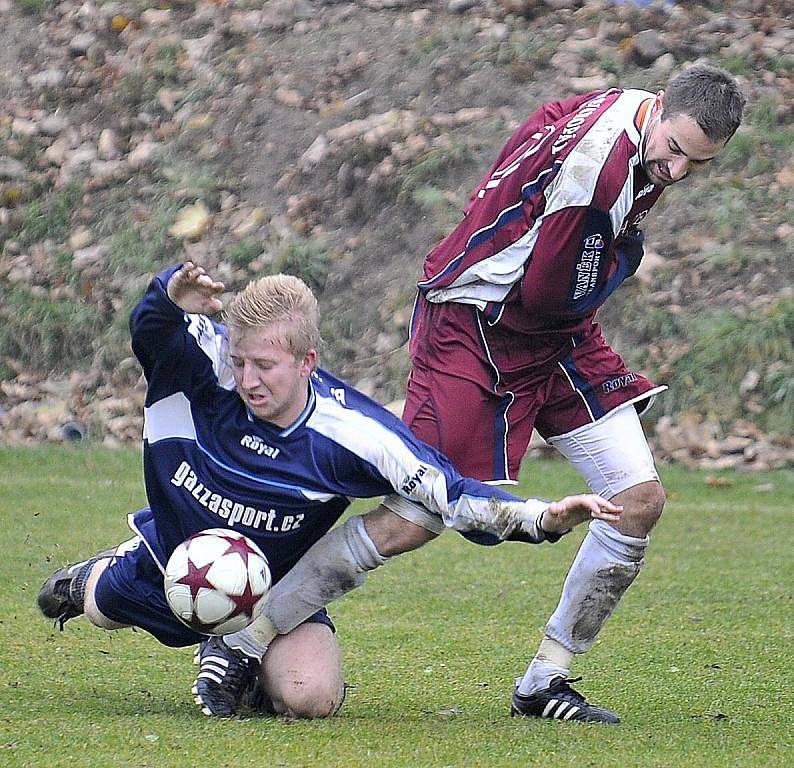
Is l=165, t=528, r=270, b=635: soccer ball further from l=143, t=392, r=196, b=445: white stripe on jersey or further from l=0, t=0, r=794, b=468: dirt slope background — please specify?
l=0, t=0, r=794, b=468: dirt slope background

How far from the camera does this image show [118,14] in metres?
15.1

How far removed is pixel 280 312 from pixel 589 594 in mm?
1293

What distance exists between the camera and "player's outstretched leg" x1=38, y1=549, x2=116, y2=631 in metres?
4.89

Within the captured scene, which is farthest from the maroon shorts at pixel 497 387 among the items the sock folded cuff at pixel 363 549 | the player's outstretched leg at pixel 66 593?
the player's outstretched leg at pixel 66 593

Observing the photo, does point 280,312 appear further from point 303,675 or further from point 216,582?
point 303,675

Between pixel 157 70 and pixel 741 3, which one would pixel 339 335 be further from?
pixel 741 3

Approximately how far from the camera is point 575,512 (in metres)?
3.90

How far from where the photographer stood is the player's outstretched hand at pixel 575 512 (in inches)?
151

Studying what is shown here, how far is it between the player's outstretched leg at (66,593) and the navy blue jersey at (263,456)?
0.61 m

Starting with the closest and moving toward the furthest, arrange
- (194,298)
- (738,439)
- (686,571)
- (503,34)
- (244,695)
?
1. (194,298)
2. (244,695)
3. (686,571)
4. (738,439)
5. (503,34)

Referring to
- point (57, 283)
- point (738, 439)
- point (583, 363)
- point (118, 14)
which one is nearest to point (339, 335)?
point (57, 283)

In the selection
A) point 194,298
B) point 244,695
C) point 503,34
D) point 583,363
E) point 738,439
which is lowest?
point 738,439

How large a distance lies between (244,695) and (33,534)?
136 inches

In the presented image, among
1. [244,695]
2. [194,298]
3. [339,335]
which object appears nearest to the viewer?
[194,298]
